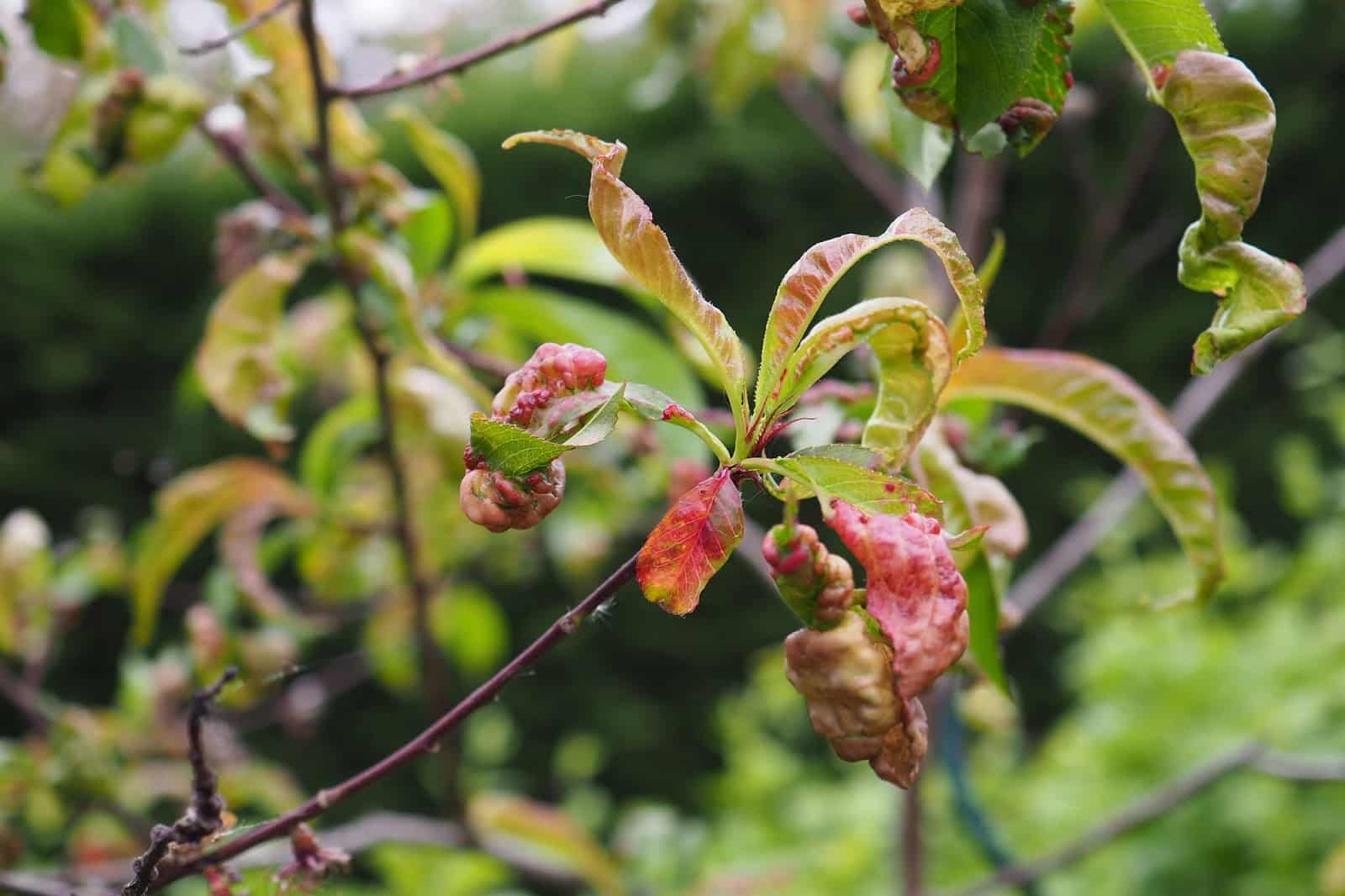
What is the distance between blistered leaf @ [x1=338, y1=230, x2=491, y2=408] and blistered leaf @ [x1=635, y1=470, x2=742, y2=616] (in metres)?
0.42

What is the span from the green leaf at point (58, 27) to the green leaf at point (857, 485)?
2.30 ft

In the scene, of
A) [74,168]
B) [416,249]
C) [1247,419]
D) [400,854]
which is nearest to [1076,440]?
[1247,419]

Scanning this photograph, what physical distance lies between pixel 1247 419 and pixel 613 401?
13.6 feet

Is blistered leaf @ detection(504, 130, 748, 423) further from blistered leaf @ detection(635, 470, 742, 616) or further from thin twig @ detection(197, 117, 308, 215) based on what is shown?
thin twig @ detection(197, 117, 308, 215)

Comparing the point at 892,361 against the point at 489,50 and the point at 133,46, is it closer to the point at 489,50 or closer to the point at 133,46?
the point at 489,50

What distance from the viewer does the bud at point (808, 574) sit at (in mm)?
371

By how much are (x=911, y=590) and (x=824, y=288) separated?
12 centimetres

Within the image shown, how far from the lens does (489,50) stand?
0.60 metres

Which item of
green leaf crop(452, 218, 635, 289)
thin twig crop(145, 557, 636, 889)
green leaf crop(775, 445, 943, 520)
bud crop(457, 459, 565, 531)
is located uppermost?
bud crop(457, 459, 565, 531)

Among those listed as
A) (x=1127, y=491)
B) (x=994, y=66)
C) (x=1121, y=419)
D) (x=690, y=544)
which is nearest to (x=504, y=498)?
(x=690, y=544)

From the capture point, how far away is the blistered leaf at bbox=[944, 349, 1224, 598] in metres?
0.61

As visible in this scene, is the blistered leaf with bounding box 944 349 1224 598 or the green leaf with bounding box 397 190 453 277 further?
the green leaf with bounding box 397 190 453 277

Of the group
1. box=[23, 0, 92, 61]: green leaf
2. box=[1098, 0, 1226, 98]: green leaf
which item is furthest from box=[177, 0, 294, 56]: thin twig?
box=[1098, 0, 1226, 98]: green leaf

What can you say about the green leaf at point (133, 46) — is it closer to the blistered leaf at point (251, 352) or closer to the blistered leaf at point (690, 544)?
the blistered leaf at point (251, 352)
